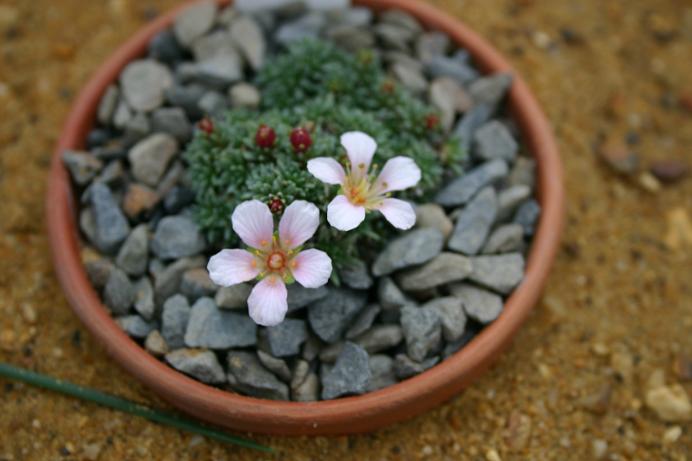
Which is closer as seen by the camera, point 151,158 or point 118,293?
point 118,293

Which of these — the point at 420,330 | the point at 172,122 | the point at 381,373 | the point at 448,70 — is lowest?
the point at 381,373

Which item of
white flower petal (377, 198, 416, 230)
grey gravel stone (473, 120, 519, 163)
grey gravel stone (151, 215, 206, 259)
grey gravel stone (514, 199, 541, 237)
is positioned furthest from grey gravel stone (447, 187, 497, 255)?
grey gravel stone (151, 215, 206, 259)

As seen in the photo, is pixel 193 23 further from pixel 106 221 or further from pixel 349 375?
pixel 349 375

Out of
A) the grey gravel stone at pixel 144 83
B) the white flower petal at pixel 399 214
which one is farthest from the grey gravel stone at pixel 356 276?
the grey gravel stone at pixel 144 83

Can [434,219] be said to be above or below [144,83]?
below

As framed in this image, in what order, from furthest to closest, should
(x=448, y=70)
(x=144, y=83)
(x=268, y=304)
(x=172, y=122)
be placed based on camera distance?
(x=448, y=70), (x=144, y=83), (x=172, y=122), (x=268, y=304)

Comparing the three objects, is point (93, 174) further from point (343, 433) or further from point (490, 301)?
point (490, 301)

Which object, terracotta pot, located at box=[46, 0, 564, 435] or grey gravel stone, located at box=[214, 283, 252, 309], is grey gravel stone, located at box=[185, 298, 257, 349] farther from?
terracotta pot, located at box=[46, 0, 564, 435]

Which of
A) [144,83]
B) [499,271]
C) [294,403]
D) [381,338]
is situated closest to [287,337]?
[294,403]

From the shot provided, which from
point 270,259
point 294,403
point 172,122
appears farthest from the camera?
point 172,122
